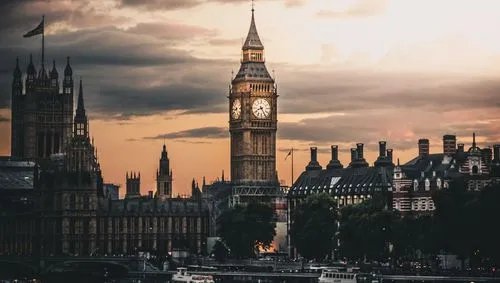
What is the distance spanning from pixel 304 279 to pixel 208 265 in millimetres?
24121

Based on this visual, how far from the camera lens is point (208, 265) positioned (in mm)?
177375

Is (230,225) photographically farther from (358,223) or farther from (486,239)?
(486,239)

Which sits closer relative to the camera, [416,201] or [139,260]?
[416,201]

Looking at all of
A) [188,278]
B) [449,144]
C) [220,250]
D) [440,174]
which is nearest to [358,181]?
[220,250]

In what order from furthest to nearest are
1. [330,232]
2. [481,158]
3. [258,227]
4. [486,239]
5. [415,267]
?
[258,227], [330,232], [481,158], [415,267], [486,239]

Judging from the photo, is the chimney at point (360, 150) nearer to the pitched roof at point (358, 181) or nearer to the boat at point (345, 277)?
the pitched roof at point (358, 181)

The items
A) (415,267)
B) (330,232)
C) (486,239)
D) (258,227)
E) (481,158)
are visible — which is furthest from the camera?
(258,227)

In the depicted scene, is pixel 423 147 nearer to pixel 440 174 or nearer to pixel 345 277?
pixel 440 174

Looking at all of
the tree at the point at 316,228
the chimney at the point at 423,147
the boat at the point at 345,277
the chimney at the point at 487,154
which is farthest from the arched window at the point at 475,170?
the boat at the point at 345,277

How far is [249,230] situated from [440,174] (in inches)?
1269

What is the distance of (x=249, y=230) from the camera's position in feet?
636

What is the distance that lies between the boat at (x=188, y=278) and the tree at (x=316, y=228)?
21815 millimetres

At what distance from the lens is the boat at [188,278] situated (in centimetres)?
14988

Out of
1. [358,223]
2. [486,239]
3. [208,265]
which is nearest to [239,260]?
[208,265]
